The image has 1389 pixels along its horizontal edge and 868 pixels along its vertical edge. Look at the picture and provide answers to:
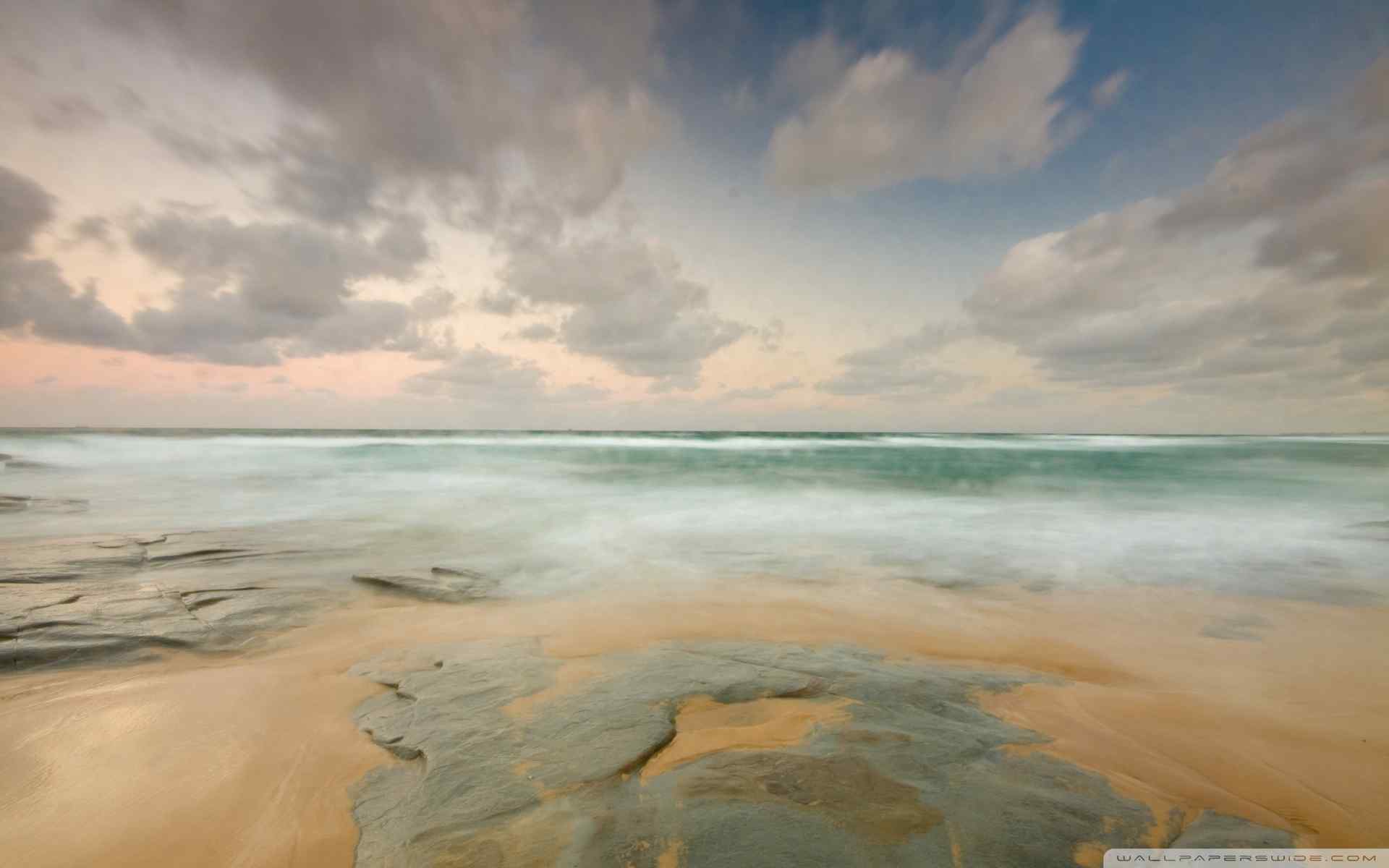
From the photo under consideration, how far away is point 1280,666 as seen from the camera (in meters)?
4.29

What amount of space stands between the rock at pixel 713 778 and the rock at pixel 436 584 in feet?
7.66

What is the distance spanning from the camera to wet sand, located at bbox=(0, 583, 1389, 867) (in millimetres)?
2355

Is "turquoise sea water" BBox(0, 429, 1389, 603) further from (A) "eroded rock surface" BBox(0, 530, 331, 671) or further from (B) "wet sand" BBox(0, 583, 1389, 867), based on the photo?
(B) "wet sand" BBox(0, 583, 1389, 867)

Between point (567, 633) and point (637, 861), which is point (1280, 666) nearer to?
point (637, 861)

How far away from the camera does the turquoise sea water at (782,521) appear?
751 centimetres

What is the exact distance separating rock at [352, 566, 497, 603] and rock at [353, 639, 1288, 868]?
2.33m

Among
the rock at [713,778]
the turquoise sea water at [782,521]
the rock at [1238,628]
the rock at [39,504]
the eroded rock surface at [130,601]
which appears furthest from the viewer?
the rock at [39,504]

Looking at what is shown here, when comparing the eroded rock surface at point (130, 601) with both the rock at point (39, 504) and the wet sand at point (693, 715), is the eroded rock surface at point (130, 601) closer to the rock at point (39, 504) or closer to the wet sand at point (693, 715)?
the wet sand at point (693, 715)

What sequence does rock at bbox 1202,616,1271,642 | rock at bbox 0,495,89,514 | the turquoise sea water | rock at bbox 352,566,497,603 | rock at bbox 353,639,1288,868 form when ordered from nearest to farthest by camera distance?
1. rock at bbox 353,639,1288,868
2. rock at bbox 1202,616,1271,642
3. rock at bbox 352,566,497,603
4. the turquoise sea water
5. rock at bbox 0,495,89,514

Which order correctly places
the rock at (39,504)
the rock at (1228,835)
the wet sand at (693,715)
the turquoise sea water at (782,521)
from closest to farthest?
the rock at (1228,835)
the wet sand at (693,715)
the turquoise sea water at (782,521)
the rock at (39,504)

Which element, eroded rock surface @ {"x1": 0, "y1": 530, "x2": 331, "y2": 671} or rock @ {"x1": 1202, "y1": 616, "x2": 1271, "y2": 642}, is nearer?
eroded rock surface @ {"x1": 0, "y1": 530, "x2": 331, "y2": 671}

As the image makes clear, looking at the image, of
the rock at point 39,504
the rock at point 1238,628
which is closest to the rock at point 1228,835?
the rock at point 1238,628

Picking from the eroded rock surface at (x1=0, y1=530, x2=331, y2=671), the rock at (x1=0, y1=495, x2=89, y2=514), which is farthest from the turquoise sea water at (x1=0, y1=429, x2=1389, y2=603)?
the eroded rock surface at (x1=0, y1=530, x2=331, y2=671)

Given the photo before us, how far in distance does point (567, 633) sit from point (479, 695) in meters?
1.47
